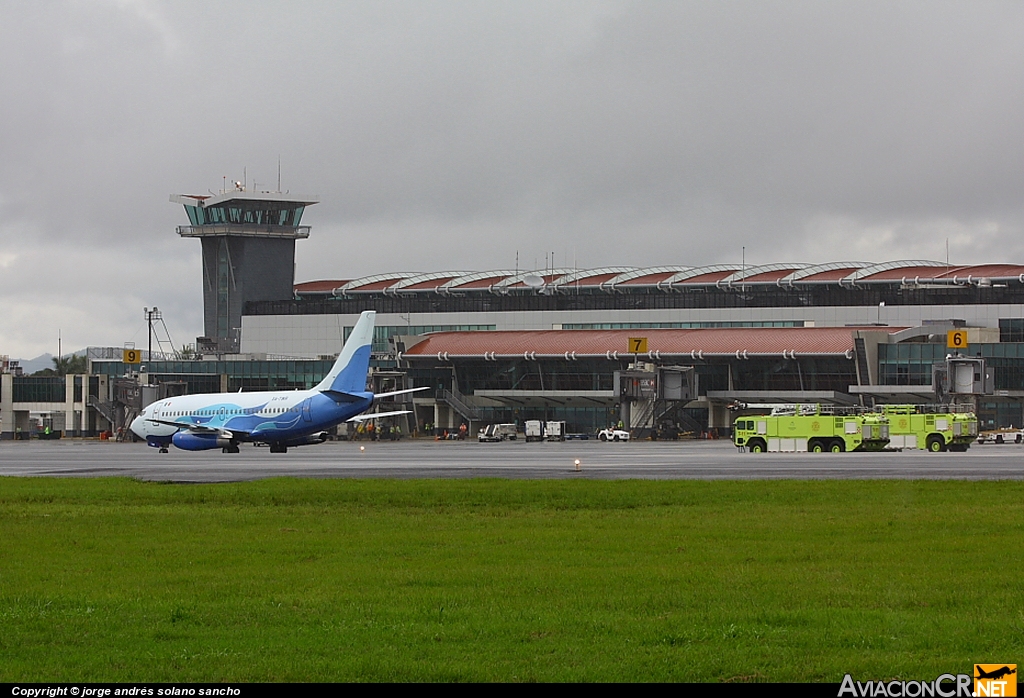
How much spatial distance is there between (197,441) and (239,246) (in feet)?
314

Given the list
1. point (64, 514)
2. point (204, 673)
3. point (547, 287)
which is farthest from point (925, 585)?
point (547, 287)

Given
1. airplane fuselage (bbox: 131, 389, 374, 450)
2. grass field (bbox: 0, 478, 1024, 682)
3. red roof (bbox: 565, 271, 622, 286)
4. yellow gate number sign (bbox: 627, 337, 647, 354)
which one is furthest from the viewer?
red roof (bbox: 565, 271, 622, 286)

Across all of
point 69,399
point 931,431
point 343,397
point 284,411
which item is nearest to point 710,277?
point 69,399

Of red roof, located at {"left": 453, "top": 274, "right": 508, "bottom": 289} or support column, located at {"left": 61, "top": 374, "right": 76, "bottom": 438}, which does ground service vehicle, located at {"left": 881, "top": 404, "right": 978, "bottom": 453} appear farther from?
support column, located at {"left": 61, "top": 374, "right": 76, "bottom": 438}

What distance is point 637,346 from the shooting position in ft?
438

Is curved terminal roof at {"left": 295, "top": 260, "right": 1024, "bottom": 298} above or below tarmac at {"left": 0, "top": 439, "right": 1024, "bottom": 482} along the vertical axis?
above

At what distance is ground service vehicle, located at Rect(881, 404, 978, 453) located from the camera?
3187 inches

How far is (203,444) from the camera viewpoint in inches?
3246

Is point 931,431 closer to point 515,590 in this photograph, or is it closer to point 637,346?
point 637,346

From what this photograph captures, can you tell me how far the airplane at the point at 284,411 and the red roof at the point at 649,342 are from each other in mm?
61209

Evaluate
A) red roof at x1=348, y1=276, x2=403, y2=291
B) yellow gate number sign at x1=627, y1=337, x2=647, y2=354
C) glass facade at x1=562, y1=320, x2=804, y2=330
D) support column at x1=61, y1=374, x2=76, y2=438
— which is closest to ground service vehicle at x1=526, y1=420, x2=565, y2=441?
yellow gate number sign at x1=627, y1=337, x2=647, y2=354

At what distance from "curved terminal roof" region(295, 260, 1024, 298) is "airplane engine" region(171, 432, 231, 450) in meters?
88.2

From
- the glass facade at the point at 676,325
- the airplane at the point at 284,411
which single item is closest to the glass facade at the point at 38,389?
the glass facade at the point at 676,325

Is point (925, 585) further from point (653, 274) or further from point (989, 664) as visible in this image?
point (653, 274)
